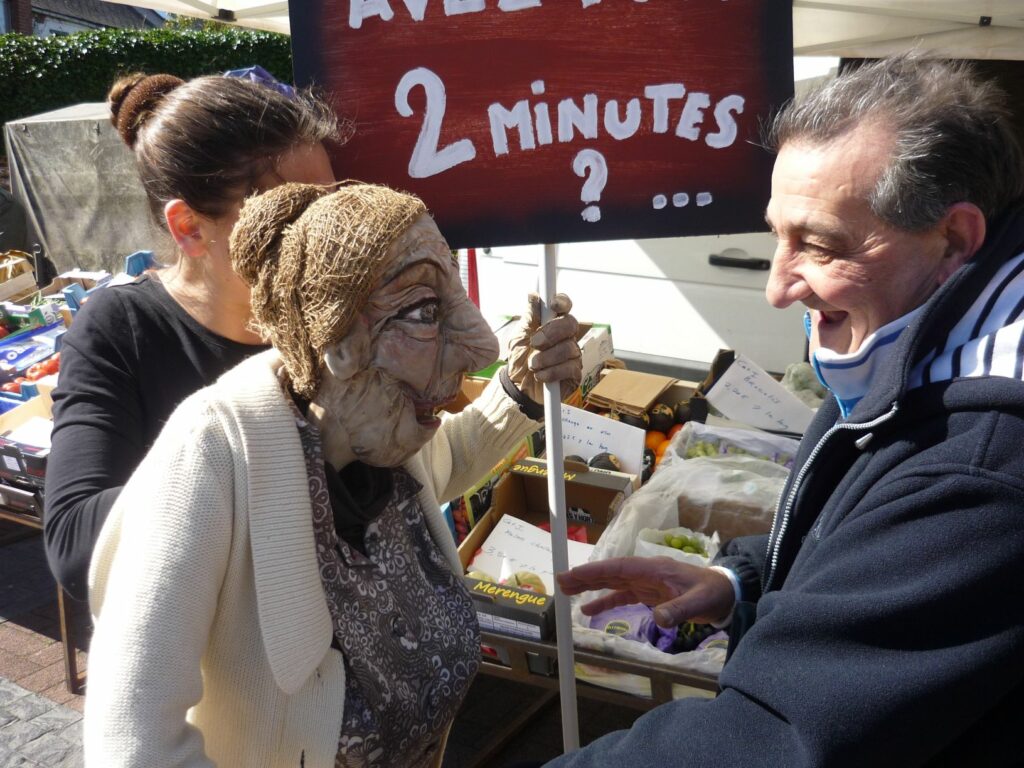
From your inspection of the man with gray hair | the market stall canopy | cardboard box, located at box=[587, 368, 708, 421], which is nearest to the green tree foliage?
the market stall canopy

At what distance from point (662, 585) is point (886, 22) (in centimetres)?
331

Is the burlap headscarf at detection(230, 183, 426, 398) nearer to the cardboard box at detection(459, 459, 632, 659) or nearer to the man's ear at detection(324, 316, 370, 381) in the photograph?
the man's ear at detection(324, 316, 370, 381)

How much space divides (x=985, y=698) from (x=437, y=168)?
127 cm

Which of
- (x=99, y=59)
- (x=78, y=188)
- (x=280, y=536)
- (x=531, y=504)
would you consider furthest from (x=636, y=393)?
(x=99, y=59)

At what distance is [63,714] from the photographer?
11.2 ft

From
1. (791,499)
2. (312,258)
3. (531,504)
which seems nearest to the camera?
(312,258)

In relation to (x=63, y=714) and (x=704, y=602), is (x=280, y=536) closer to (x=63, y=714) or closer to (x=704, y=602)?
(x=704, y=602)

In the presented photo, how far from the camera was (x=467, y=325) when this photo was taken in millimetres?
1410

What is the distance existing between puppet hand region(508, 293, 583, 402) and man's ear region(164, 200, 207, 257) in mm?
687

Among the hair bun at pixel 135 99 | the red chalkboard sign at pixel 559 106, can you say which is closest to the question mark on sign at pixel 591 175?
the red chalkboard sign at pixel 559 106

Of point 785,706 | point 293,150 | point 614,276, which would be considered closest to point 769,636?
point 785,706

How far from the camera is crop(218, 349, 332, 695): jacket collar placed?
1.28 metres

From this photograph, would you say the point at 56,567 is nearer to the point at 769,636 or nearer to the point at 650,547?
the point at 769,636

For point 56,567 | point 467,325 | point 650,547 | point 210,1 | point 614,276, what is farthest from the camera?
point 614,276
